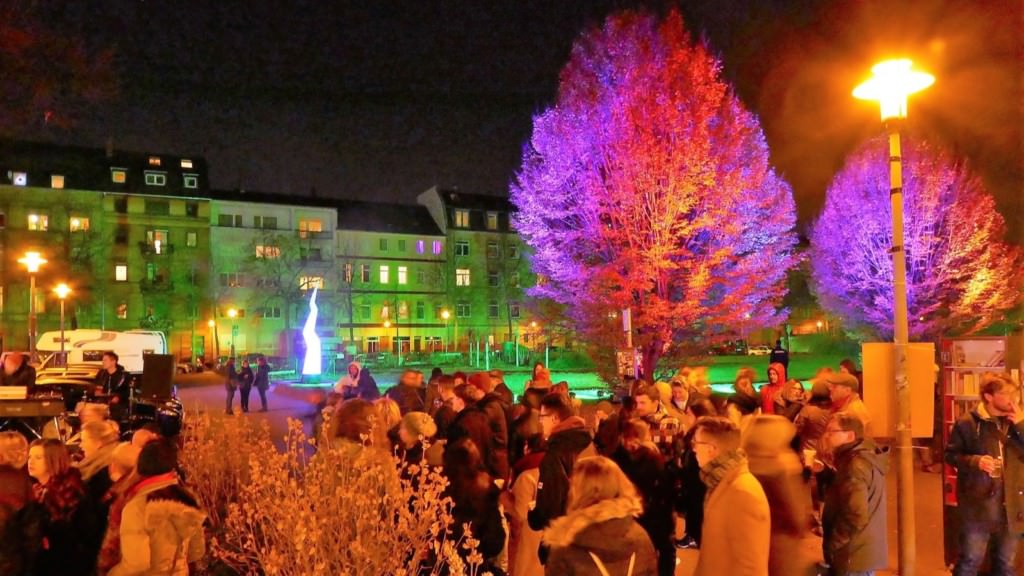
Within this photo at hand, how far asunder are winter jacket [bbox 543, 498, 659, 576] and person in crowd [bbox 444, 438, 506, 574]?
69.4 inches

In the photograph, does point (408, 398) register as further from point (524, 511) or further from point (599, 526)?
point (599, 526)

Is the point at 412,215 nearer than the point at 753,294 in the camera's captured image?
No

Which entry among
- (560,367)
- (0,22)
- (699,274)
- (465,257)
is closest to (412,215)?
(465,257)

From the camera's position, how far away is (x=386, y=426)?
6.19 metres

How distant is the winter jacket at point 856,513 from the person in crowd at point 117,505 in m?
4.35

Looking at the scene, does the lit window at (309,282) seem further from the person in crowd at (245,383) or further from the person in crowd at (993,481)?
the person in crowd at (993,481)

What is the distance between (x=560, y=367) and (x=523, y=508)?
38207 millimetres

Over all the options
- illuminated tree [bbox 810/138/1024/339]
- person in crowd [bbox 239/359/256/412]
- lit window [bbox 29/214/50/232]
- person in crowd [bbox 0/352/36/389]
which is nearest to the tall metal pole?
person in crowd [bbox 0/352/36/389]

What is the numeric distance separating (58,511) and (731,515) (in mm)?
4386

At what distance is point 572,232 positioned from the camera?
19703 mm

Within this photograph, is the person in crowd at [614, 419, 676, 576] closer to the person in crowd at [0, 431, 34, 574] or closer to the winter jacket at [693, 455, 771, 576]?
the winter jacket at [693, 455, 771, 576]

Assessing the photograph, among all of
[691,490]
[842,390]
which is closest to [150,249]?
[691,490]

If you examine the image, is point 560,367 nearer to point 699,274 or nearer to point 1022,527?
point 699,274

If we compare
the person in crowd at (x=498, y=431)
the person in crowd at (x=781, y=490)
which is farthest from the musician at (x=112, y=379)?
the person in crowd at (x=781, y=490)
